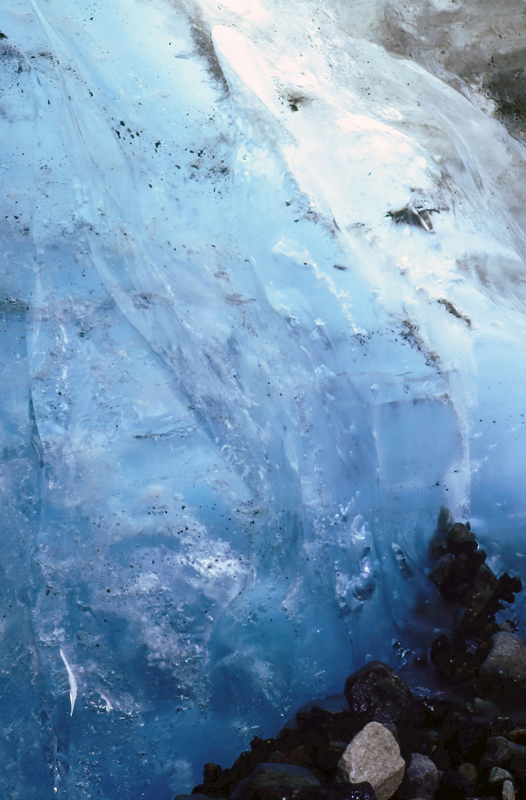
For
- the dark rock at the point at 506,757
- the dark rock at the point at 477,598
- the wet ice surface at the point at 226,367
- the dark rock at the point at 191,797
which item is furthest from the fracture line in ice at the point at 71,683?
the dark rock at the point at 477,598

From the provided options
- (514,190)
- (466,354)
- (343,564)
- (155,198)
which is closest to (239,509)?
(343,564)

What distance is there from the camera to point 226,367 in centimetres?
442

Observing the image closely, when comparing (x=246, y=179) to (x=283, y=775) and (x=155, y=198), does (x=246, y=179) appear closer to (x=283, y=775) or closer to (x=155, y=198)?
(x=155, y=198)

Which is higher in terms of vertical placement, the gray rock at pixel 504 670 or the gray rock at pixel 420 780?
the gray rock at pixel 504 670

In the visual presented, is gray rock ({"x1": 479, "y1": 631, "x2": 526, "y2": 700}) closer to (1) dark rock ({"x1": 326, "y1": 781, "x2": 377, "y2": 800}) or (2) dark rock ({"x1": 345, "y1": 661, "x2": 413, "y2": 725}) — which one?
(2) dark rock ({"x1": 345, "y1": 661, "x2": 413, "y2": 725})

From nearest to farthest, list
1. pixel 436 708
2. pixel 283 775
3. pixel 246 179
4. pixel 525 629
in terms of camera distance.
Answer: pixel 283 775 < pixel 436 708 < pixel 525 629 < pixel 246 179

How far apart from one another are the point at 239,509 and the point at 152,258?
2.15m

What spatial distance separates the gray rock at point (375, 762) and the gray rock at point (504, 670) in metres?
0.86

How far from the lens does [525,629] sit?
3.99m

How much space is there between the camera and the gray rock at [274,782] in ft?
9.98

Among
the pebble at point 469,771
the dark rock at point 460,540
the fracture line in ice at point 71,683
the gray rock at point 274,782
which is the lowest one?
the fracture line in ice at point 71,683

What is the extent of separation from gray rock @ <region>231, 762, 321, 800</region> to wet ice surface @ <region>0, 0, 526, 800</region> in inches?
17.5

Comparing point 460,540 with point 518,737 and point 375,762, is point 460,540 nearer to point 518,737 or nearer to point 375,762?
point 518,737

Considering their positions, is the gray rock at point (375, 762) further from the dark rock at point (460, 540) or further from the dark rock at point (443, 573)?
the dark rock at point (460, 540)
